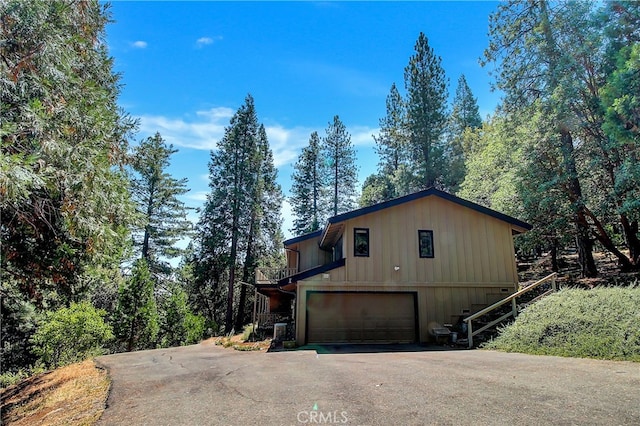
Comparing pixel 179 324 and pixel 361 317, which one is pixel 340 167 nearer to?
pixel 179 324

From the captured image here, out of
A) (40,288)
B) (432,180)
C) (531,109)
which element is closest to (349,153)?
(432,180)

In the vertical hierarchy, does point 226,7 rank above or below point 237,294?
above

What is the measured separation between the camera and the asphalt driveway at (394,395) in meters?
3.42

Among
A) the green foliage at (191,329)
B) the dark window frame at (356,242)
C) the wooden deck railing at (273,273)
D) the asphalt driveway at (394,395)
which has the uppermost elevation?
the dark window frame at (356,242)

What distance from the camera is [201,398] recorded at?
4504 mm

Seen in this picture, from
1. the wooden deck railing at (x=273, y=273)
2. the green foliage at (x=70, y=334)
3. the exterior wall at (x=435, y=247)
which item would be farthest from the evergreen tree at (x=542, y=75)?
the green foliage at (x=70, y=334)

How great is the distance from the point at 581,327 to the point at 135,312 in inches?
780

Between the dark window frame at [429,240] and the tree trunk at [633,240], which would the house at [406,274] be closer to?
the dark window frame at [429,240]

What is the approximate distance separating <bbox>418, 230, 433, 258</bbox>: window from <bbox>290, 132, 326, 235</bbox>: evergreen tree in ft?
68.0

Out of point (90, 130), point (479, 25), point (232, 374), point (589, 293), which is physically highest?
point (479, 25)

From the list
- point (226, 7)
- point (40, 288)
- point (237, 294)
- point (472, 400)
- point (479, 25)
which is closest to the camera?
point (472, 400)

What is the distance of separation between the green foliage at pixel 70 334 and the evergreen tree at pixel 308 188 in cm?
2007

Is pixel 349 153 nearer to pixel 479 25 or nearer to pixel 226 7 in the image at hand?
pixel 479 25

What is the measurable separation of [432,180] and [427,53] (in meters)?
10.8
